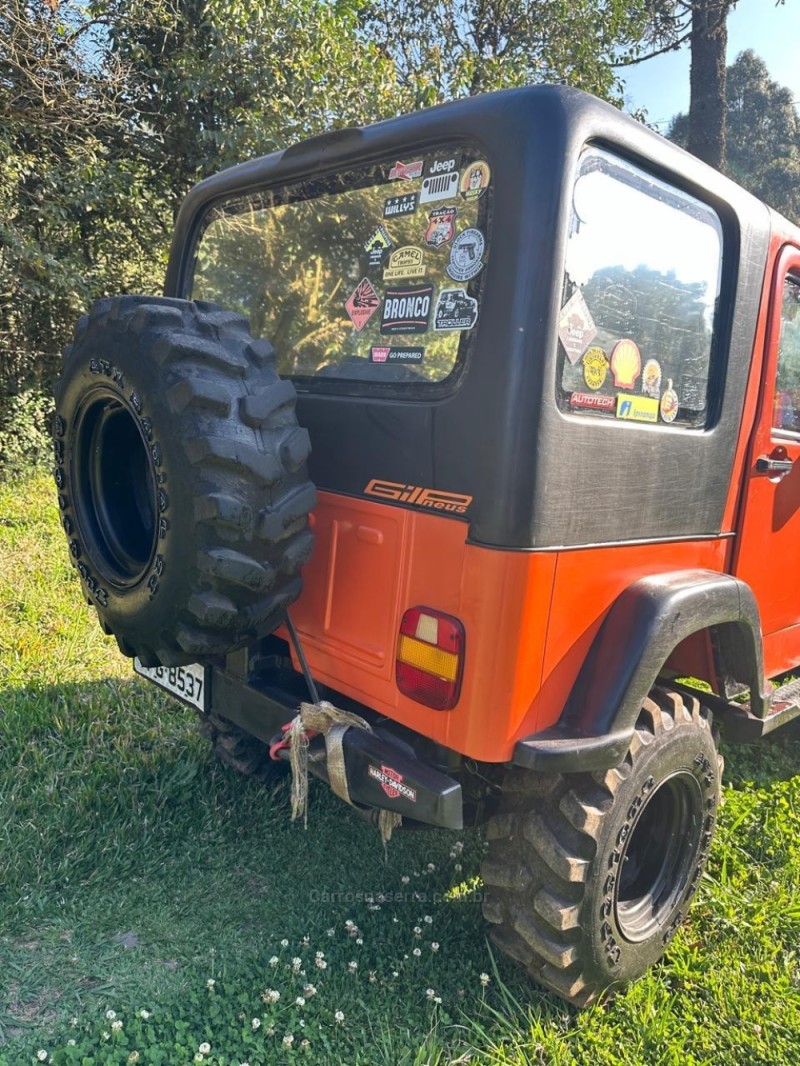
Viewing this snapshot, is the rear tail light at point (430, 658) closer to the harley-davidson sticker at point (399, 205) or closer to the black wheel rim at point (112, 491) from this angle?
the black wheel rim at point (112, 491)

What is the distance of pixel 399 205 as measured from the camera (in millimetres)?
2197

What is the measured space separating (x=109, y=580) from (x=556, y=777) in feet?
4.59

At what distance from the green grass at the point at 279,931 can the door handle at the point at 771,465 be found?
1.42 meters

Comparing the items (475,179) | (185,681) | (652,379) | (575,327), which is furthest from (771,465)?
(185,681)

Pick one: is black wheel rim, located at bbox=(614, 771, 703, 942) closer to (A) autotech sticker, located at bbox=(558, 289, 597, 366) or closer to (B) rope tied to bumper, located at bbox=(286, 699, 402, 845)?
(B) rope tied to bumper, located at bbox=(286, 699, 402, 845)

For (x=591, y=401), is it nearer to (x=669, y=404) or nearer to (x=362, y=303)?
(x=669, y=404)

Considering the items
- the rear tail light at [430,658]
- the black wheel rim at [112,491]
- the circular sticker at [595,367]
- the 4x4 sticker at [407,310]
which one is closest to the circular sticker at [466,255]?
the 4x4 sticker at [407,310]

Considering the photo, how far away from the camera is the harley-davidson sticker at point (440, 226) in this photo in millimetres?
2010

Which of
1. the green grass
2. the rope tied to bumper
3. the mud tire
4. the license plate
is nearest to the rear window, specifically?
the rope tied to bumper

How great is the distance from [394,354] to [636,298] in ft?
2.23

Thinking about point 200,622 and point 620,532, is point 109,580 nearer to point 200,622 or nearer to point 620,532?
point 200,622

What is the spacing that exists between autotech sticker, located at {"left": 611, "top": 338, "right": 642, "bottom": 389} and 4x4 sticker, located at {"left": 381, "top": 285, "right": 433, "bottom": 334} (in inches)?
20.3

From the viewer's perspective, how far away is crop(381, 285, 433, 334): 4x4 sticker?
2111 millimetres

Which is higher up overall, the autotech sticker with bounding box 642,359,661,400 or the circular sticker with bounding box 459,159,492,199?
the circular sticker with bounding box 459,159,492,199
